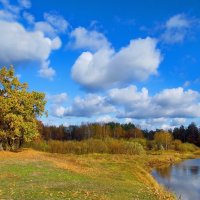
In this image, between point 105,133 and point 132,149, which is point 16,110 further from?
point 105,133

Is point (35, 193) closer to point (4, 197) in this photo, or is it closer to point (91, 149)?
point (4, 197)

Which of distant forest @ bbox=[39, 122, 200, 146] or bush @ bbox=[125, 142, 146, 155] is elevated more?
distant forest @ bbox=[39, 122, 200, 146]

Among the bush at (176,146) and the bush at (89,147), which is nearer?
the bush at (89,147)

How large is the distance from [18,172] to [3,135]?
2068 centimetres

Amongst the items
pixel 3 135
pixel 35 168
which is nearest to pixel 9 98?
pixel 3 135

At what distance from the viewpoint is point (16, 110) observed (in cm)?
5403

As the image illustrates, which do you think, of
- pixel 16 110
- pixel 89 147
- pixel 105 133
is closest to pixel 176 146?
pixel 105 133

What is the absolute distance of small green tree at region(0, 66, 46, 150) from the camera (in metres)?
52.8

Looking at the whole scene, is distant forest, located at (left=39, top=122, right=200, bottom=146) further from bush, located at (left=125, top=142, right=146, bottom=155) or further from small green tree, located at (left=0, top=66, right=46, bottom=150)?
small green tree, located at (left=0, top=66, right=46, bottom=150)

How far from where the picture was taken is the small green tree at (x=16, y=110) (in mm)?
52812

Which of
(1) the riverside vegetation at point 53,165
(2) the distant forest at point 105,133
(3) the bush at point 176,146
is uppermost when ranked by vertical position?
(2) the distant forest at point 105,133

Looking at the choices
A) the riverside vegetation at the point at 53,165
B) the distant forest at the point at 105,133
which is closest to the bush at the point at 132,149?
the riverside vegetation at the point at 53,165

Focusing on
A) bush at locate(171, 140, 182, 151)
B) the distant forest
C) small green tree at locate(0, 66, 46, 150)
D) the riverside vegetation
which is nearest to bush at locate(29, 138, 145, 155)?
the riverside vegetation

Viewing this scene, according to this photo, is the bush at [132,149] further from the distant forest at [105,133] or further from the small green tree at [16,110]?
the distant forest at [105,133]
